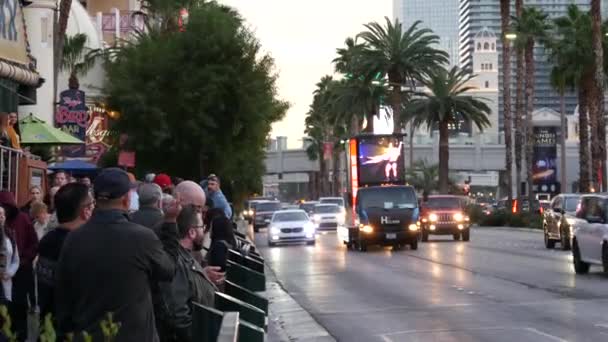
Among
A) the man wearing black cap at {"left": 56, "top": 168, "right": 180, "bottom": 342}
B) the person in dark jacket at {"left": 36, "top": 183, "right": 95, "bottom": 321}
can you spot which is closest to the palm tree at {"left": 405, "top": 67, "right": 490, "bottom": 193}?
Answer: the person in dark jacket at {"left": 36, "top": 183, "right": 95, "bottom": 321}

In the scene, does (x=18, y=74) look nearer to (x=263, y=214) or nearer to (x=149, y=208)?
(x=149, y=208)

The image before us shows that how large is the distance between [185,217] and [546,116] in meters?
144

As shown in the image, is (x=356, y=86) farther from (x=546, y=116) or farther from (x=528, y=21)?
(x=546, y=116)

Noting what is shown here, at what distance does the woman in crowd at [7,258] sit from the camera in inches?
456

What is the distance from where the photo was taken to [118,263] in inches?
277

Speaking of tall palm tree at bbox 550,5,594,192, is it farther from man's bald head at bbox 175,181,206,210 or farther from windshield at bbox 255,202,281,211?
man's bald head at bbox 175,181,206,210

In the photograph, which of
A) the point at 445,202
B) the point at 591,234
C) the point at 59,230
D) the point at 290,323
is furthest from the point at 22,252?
the point at 445,202

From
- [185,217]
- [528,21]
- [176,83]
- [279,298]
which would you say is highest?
[528,21]

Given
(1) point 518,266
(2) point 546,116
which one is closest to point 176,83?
(1) point 518,266

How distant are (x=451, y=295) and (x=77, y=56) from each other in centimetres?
3440

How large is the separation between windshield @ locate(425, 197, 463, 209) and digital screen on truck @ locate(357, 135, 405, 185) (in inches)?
124

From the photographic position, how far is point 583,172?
194 ft

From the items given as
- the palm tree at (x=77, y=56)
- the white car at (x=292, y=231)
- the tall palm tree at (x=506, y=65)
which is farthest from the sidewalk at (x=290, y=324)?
the tall palm tree at (x=506, y=65)

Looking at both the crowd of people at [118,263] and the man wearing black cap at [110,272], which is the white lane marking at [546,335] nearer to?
the crowd of people at [118,263]
